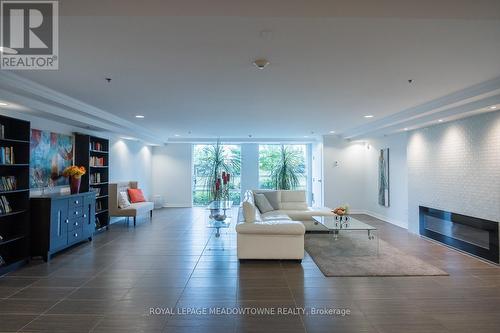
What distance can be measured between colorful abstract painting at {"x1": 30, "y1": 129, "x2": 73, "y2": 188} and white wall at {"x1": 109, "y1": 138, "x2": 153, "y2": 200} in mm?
1750

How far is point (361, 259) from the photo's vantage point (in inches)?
184

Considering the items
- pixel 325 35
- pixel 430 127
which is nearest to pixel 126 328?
pixel 325 35

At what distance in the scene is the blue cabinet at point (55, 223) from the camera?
467 centimetres

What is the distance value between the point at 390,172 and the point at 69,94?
7474 mm

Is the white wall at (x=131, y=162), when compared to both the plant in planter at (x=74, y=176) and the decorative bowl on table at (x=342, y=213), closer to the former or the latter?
the plant in planter at (x=74, y=176)

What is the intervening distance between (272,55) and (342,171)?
289 inches

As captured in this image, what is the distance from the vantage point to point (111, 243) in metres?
5.79

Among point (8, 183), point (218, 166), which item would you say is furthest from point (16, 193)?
point (218, 166)

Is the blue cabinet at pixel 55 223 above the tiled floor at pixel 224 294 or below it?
above

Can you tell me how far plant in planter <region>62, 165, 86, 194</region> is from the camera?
5660mm

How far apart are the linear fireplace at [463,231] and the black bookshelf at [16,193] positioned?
7152 millimetres

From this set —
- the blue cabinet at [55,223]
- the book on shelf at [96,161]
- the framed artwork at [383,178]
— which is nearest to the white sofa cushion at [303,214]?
the framed artwork at [383,178]

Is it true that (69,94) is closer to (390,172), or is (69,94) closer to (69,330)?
(69,330)

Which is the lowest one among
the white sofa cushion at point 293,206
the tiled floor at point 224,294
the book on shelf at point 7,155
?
the tiled floor at point 224,294
